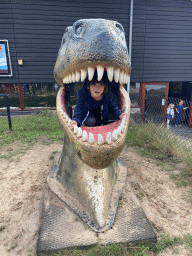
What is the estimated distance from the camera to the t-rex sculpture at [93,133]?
1569 millimetres

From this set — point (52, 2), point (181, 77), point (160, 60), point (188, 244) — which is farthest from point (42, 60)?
point (188, 244)

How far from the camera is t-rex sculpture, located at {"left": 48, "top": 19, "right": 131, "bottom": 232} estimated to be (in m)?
1.57

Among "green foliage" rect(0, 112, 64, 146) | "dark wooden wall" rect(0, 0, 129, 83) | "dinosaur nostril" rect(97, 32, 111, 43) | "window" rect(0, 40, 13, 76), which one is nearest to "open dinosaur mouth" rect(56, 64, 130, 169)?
"dinosaur nostril" rect(97, 32, 111, 43)

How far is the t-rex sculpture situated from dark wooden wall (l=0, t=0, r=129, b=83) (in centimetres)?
564

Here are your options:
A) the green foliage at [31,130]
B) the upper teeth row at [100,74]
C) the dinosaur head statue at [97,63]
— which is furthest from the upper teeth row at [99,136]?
the green foliage at [31,130]

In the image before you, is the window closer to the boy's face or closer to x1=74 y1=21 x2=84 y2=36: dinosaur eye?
the boy's face

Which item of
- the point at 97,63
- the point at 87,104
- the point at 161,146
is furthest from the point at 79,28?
the point at 161,146

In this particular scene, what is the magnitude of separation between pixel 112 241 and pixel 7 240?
1209 mm

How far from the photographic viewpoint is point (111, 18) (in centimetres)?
736

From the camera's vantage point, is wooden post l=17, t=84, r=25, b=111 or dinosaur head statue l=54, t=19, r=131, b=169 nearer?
dinosaur head statue l=54, t=19, r=131, b=169

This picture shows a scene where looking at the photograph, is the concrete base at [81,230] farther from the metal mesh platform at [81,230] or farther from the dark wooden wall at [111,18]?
the dark wooden wall at [111,18]

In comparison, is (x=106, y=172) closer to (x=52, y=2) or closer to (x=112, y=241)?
(x=112, y=241)

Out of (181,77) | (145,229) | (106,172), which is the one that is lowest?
(145,229)

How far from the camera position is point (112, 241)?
193 centimetres
